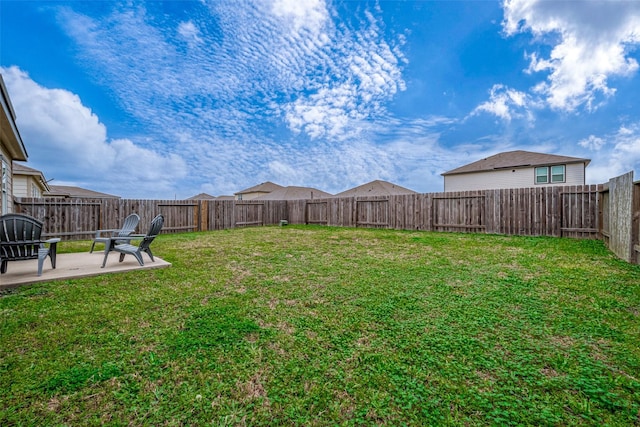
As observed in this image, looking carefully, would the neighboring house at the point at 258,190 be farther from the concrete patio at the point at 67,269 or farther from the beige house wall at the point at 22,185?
the concrete patio at the point at 67,269

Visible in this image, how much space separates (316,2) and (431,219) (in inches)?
383

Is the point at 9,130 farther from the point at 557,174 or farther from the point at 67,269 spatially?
the point at 557,174

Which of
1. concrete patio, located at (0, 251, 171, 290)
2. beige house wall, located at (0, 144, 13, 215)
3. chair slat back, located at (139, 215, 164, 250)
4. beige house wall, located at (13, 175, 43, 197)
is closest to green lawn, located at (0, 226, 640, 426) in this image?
concrete patio, located at (0, 251, 171, 290)

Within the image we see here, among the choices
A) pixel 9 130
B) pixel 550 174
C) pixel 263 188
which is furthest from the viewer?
pixel 263 188

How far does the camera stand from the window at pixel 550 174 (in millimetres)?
16914

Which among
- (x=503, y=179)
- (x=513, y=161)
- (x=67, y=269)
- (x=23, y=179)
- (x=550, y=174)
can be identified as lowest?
(x=67, y=269)

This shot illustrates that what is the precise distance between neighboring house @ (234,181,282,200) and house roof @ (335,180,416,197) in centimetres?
1596

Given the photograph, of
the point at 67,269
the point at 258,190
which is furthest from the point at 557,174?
the point at 258,190

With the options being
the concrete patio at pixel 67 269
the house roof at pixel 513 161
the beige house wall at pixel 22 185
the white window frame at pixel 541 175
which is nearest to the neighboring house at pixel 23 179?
the beige house wall at pixel 22 185

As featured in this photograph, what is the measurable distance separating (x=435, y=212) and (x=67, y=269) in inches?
465

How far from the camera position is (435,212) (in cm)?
1159

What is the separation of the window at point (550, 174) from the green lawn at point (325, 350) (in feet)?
53.2

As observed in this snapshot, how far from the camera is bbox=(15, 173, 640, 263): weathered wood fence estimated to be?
621 centimetres

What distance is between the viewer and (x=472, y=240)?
333 inches
